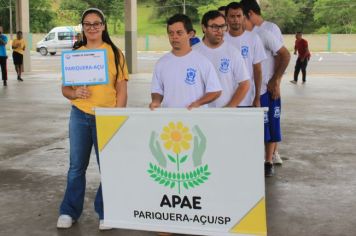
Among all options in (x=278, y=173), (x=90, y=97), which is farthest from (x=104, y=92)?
(x=278, y=173)

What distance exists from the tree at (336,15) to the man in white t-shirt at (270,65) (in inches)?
2356

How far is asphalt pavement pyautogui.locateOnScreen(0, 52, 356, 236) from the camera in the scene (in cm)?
454

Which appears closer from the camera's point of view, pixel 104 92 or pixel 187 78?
pixel 187 78

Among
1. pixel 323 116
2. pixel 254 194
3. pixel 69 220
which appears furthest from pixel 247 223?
pixel 323 116

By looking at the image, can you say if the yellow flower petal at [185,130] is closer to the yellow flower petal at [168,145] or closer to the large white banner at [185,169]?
the large white banner at [185,169]

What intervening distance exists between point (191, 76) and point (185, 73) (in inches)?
1.9

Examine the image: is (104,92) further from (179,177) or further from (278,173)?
(278,173)

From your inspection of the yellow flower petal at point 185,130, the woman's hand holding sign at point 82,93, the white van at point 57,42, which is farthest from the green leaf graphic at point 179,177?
the white van at point 57,42

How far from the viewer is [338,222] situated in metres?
4.55

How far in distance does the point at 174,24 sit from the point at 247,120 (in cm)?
96

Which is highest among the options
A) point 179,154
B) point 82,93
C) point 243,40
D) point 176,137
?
point 243,40

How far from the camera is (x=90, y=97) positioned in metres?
4.09

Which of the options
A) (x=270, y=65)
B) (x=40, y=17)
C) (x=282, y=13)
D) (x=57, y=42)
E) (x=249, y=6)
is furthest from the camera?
(x=282, y=13)

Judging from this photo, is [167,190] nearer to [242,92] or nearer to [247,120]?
[247,120]
